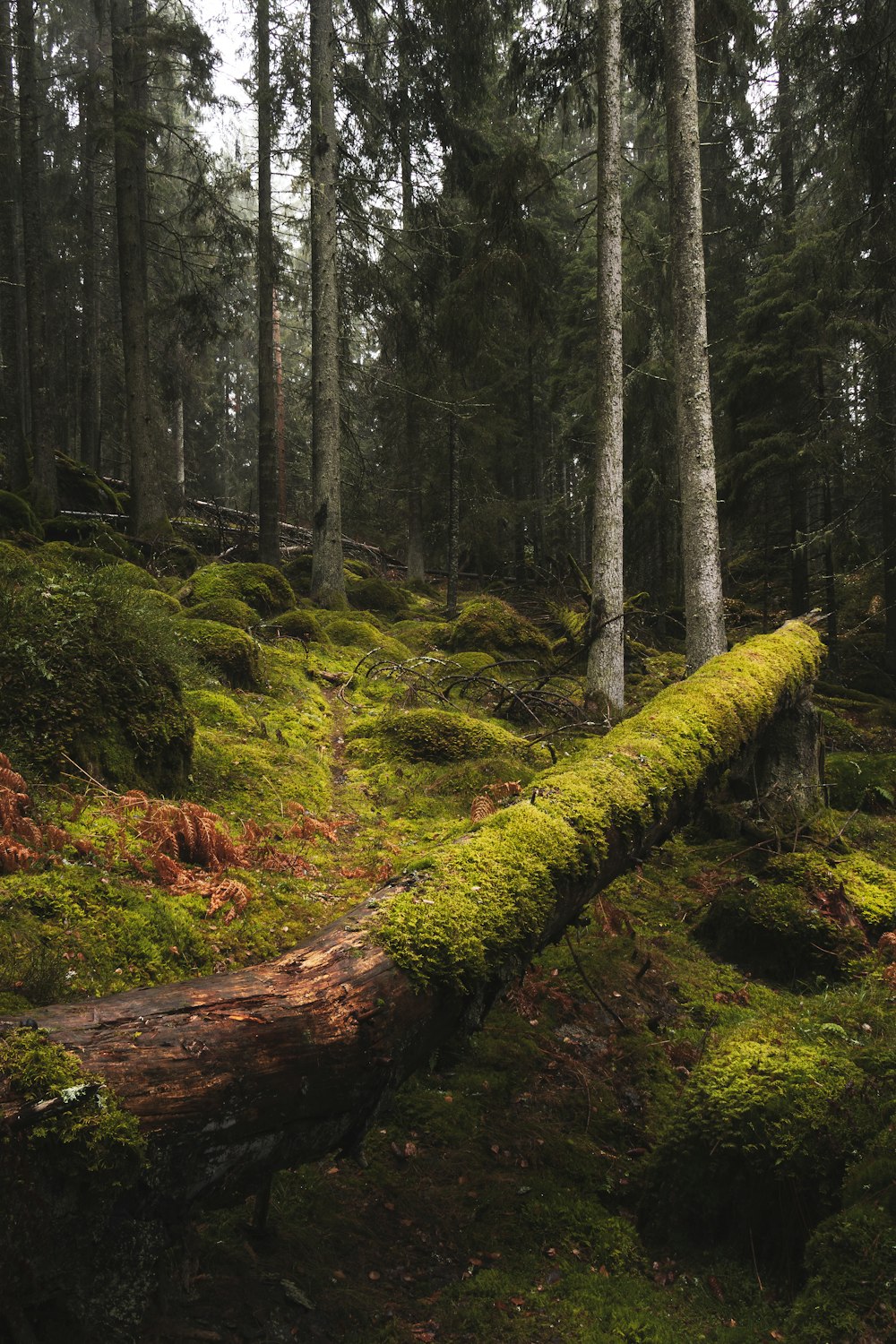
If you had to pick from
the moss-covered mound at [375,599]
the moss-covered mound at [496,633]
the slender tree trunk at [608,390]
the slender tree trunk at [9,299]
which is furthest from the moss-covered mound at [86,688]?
the moss-covered mound at [375,599]

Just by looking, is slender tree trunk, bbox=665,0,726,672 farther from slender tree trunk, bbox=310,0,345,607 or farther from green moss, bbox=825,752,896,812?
slender tree trunk, bbox=310,0,345,607

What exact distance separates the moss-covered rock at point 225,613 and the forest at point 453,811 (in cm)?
23

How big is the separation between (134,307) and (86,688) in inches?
520

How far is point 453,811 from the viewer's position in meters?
6.60

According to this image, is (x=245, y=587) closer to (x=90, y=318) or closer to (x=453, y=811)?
(x=453, y=811)

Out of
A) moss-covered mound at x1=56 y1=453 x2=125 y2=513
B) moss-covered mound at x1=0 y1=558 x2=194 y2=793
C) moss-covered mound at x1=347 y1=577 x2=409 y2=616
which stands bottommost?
moss-covered mound at x1=0 y1=558 x2=194 y2=793

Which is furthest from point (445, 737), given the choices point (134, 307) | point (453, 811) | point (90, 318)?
point (90, 318)

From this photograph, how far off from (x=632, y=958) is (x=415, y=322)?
16332mm

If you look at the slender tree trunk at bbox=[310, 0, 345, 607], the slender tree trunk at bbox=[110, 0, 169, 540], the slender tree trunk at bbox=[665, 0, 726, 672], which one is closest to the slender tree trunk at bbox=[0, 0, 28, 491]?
the slender tree trunk at bbox=[110, 0, 169, 540]

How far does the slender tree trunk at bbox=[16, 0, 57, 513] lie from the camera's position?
13781 mm

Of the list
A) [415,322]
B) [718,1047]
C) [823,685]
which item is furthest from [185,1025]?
[415,322]

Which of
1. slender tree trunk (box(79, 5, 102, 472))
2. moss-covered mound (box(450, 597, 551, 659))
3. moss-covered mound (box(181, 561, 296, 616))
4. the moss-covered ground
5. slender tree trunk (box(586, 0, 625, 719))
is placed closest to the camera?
the moss-covered ground

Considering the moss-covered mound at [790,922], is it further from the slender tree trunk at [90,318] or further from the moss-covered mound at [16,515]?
the slender tree trunk at [90,318]

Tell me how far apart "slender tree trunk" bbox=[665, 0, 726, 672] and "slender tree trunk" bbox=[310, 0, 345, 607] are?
299 inches
